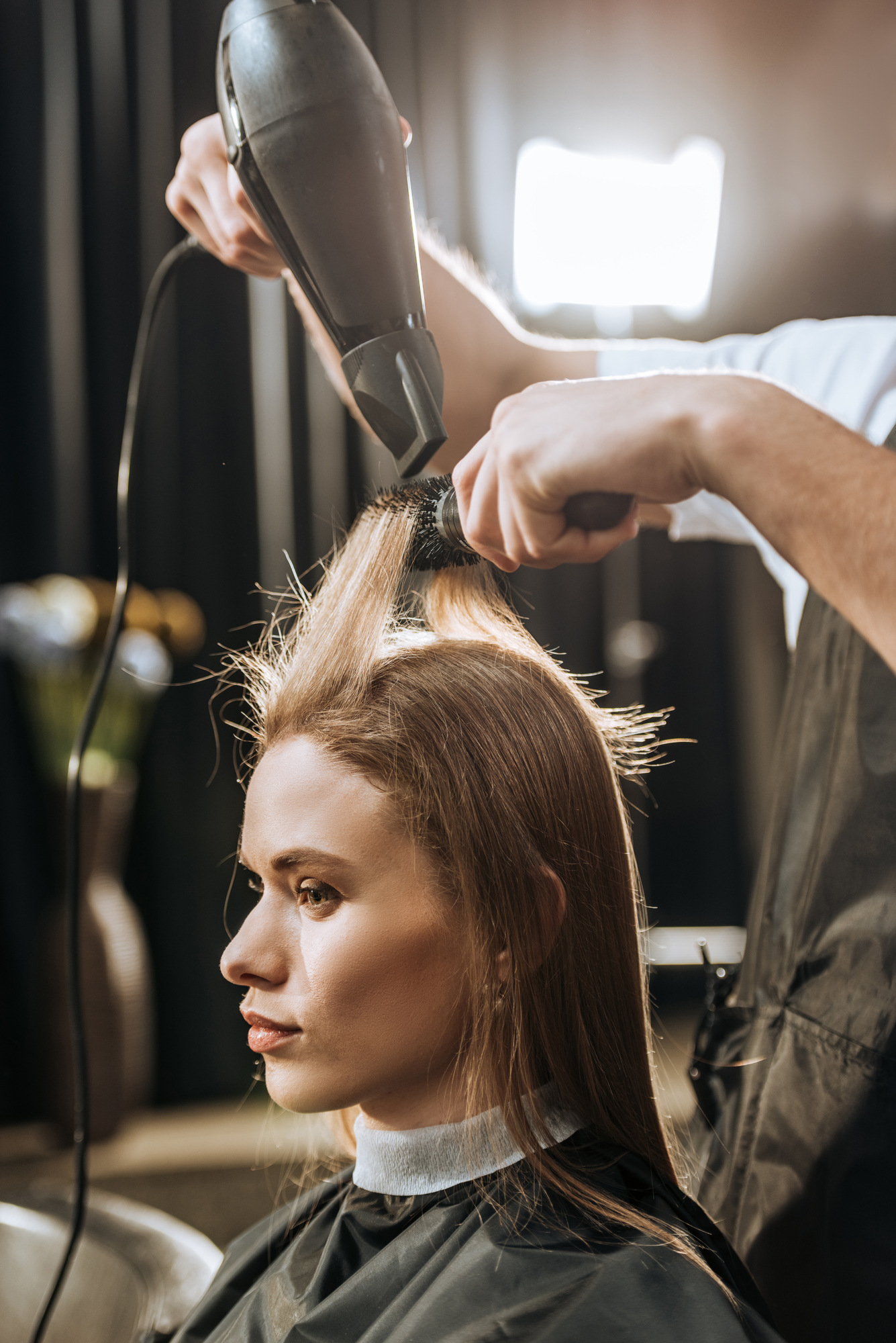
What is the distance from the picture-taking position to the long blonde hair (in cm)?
68

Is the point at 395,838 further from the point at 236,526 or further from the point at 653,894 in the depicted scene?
the point at 653,894

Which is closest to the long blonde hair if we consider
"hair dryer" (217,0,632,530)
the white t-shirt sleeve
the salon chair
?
Answer: "hair dryer" (217,0,632,530)

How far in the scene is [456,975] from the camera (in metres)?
0.67

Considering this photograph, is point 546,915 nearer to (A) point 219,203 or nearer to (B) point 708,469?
(B) point 708,469

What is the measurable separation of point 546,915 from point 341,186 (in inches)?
18.5

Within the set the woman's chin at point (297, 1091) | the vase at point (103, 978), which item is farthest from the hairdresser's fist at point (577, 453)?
the vase at point (103, 978)

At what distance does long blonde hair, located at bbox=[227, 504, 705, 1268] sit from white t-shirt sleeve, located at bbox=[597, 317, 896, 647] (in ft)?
0.71

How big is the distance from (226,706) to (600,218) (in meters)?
0.50

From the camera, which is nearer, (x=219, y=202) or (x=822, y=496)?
(x=822, y=496)

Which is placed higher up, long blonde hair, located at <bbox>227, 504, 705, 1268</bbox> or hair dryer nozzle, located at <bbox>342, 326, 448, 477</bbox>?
hair dryer nozzle, located at <bbox>342, 326, 448, 477</bbox>

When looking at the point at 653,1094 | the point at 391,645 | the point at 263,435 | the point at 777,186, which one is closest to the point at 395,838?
the point at 391,645

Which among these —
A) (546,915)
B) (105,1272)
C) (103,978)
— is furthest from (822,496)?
(103,978)

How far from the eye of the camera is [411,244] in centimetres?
61

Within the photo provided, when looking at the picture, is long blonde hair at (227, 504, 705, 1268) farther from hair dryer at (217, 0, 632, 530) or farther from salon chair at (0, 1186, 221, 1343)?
salon chair at (0, 1186, 221, 1343)
